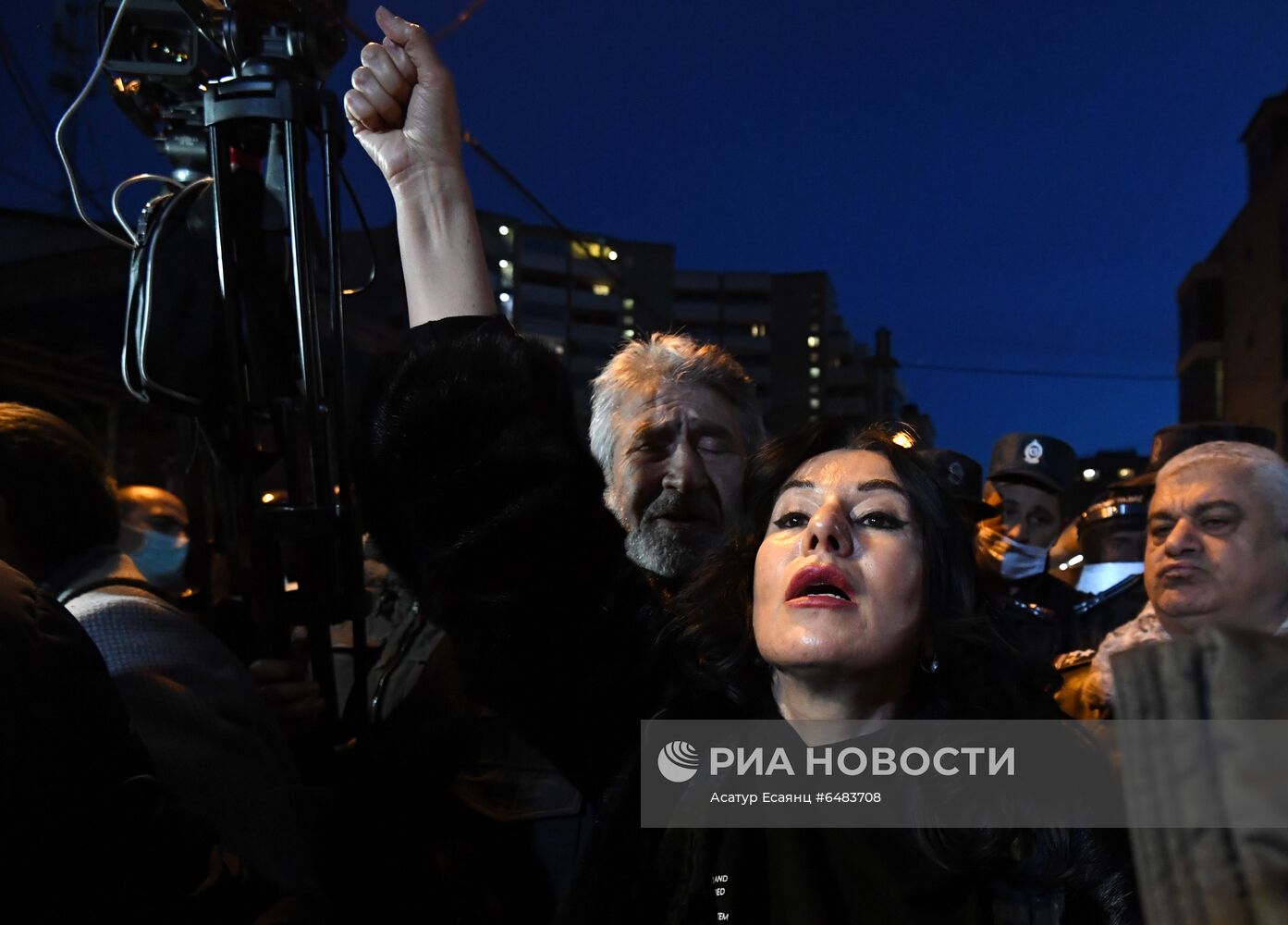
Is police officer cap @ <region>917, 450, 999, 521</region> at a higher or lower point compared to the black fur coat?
higher

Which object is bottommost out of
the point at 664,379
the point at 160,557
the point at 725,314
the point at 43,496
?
the point at 43,496

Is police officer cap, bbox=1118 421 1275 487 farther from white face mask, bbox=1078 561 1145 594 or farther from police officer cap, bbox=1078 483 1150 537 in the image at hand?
white face mask, bbox=1078 561 1145 594

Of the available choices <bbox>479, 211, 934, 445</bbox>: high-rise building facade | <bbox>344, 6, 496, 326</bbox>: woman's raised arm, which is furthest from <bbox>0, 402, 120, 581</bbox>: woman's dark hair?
<bbox>479, 211, 934, 445</bbox>: high-rise building facade

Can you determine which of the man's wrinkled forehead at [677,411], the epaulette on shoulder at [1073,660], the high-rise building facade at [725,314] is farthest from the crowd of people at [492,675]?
the high-rise building facade at [725,314]

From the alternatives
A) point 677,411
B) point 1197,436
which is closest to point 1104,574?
point 1197,436

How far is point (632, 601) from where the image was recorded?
1894 millimetres

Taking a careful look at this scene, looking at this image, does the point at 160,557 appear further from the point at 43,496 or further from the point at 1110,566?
the point at 1110,566

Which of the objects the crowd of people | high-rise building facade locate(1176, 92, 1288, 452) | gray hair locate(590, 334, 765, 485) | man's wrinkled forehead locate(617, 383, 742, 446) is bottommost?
the crowd of people

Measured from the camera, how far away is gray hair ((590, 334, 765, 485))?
243cm

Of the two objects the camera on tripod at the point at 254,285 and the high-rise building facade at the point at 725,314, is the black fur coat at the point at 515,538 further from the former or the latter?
the high-rise building facade at the point at 725,314

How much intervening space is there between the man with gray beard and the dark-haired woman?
1.24 feet

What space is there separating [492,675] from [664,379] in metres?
1.02

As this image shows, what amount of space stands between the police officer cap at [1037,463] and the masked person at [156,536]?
395 centimetres

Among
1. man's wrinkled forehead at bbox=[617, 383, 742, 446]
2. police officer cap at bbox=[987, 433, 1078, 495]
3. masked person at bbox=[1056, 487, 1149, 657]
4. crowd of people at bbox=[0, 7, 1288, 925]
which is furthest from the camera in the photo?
→ police officer cap at bbox=[987, 433, 1078, 495]
